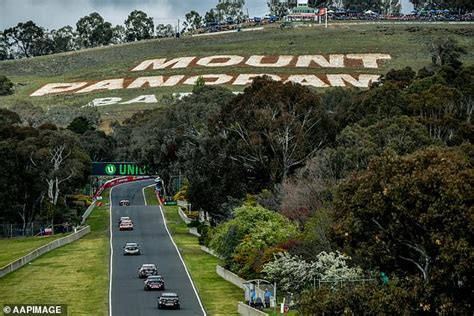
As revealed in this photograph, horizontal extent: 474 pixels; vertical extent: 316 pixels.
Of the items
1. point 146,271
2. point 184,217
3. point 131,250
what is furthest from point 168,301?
point 184,217

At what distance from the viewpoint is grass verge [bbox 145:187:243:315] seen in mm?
54094

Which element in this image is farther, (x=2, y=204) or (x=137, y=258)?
(x=2, y=204)

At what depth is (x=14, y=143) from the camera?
323 feet

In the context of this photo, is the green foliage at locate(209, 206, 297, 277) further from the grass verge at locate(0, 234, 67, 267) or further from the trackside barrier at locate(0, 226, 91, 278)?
the grass verge at locate(0, 234, 67, 267)

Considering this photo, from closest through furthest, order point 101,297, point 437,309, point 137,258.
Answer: point 437,309 → point 101,297 → point 137,258

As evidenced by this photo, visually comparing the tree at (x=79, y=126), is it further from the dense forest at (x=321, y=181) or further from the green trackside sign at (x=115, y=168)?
the green trackside sign at (x=115, y=168)

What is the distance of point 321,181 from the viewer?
72.9 meters

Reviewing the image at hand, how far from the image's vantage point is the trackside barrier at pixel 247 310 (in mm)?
48531

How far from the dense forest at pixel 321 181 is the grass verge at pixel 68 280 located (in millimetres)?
8014

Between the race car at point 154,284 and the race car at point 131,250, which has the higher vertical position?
the race car at point 154,284

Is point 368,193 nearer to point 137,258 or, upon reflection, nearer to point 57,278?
point 57,278

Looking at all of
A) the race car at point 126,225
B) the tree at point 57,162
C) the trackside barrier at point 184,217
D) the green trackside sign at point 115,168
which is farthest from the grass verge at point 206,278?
the green trackside sign at point 115,168

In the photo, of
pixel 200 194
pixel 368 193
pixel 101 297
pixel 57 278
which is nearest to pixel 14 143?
pixel 200 194

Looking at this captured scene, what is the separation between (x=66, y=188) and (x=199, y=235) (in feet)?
74.8
